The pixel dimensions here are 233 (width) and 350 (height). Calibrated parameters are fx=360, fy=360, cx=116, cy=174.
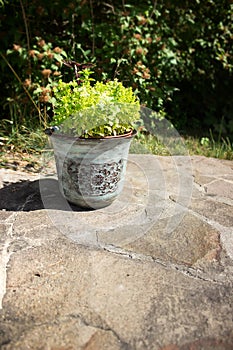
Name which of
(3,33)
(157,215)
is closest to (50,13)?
(3,33)

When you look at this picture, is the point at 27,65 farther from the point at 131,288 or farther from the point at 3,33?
the point at 131,288

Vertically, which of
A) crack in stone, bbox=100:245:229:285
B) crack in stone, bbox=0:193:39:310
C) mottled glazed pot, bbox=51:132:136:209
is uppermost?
Result: mottled glazed pot, bbox=51:132:136:209

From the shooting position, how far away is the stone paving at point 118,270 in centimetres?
130

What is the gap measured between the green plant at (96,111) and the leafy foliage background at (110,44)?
1.13 meters

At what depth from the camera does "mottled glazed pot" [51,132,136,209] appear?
1.96m

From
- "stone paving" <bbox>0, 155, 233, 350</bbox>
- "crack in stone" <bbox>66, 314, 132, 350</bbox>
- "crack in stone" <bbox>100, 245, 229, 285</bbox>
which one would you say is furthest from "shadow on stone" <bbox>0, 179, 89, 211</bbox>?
"crack in stone" <bbox>66, 314, 132, 350</bbox>

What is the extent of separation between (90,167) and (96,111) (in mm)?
313

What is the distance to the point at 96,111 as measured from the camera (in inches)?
75.0

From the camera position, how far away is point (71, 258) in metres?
1.69

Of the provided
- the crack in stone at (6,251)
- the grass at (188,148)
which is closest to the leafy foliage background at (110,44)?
the grass at (188,148)

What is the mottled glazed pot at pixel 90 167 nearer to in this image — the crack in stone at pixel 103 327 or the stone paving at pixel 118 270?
the stone paving at pixel 118 270

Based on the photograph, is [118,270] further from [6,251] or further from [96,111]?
[96,111]

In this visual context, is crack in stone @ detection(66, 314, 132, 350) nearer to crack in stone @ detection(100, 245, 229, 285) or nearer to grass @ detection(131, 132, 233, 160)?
crack in stone @ detection(100, 245, 229, 285)

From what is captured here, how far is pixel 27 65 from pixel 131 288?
2.43 metres
